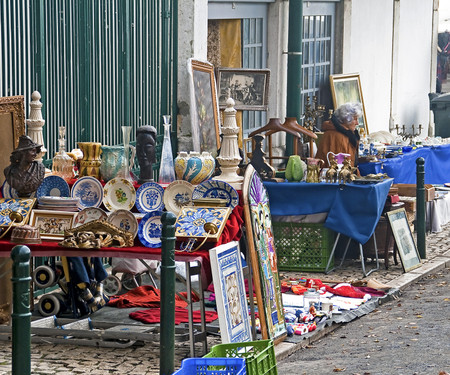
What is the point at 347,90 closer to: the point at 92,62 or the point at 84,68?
the point at 92,62

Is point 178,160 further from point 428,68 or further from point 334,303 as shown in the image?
point 428,68

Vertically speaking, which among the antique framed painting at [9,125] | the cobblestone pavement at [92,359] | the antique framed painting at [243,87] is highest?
the antique framed painting at [243,87]

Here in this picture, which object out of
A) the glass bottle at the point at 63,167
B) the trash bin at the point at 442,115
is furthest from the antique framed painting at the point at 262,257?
the trash bin at the point at 442,115

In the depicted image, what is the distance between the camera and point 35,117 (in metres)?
8.05

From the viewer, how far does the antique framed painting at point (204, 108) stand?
12.0 m

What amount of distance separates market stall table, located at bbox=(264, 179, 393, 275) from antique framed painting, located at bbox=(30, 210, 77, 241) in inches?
136

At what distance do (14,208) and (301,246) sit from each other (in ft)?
12.8

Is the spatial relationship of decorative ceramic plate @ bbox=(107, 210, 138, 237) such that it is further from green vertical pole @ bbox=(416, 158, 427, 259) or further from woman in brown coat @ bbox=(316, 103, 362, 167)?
woman in brown coat @ bbox=(316, 103, 362, 167)

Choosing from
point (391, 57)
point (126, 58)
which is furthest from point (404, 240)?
point (391, 57)

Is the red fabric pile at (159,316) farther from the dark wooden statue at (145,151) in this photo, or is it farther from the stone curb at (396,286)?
the dark wooden statue at (145,151)

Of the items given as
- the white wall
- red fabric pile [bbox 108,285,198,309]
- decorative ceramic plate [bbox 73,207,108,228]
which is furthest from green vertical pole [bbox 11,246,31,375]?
the white wall

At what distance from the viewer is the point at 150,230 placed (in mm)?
7348

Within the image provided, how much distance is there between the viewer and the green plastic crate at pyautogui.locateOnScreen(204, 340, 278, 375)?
19.3 ft

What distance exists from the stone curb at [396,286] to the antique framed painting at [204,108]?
2739 mm
